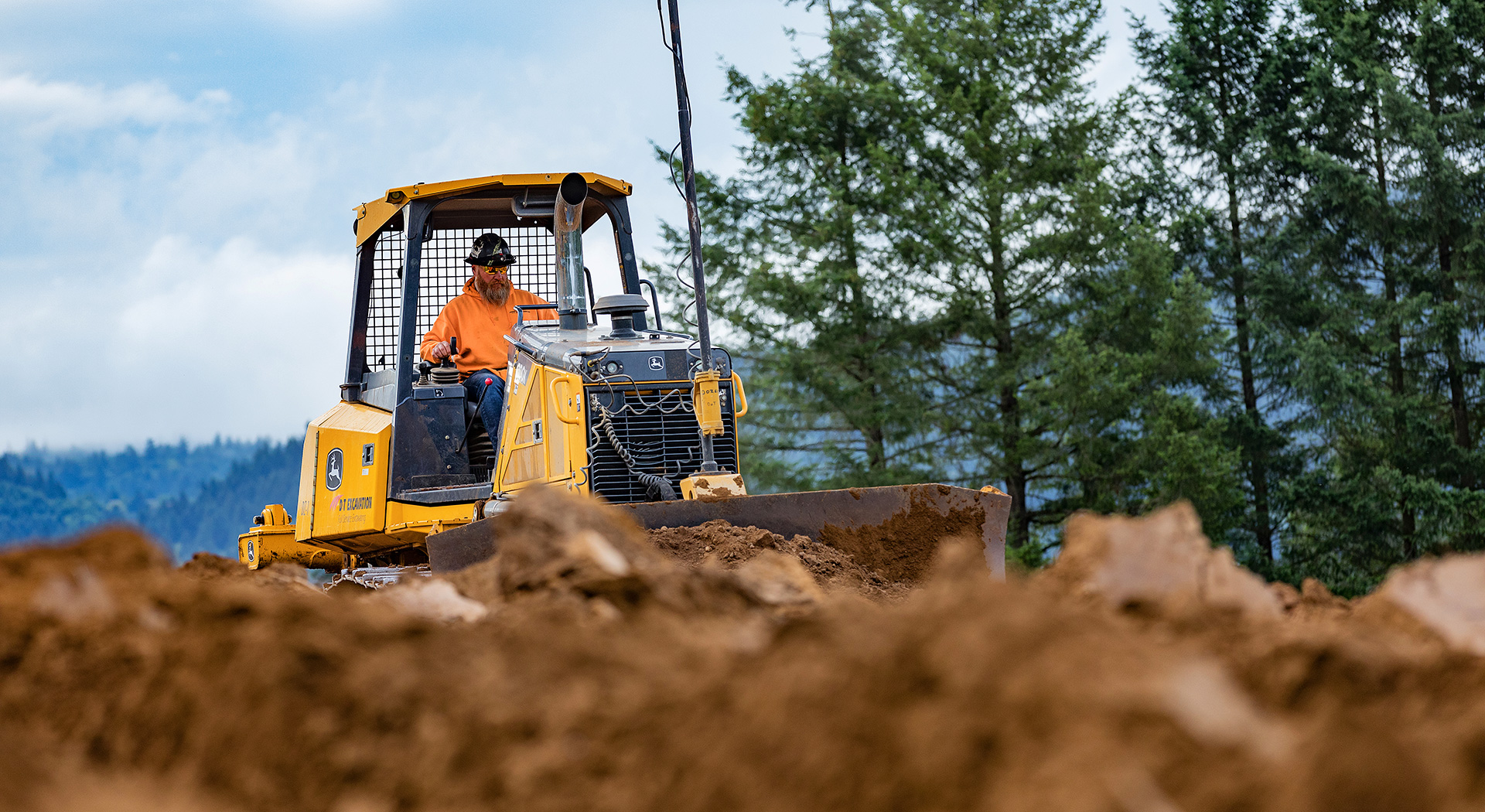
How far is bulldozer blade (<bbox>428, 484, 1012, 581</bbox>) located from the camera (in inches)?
215

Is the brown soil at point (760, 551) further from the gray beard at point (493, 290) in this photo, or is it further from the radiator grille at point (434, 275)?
the radiator grille at point (434, 275)

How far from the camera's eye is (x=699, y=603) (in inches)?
78.9

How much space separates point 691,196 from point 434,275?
2100mm

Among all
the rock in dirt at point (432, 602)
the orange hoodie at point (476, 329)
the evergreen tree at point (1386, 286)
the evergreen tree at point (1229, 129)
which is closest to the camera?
the rock in dirt at point (432, 602)

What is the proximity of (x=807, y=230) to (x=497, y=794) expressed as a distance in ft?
56.7

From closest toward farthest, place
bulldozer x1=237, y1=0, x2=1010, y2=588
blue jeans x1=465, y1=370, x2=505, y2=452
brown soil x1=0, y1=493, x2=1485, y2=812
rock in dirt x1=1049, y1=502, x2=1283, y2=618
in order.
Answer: brown soil x1=0, y1=493, x2=1485, y2=812, rock in dirt x1=1049, y1=502, x2=1283, y2=618, bulldozer x1=237, y1=0, x2=1010, y2=588, blue jeans x1=465, y1=370, x2=505, y2=452

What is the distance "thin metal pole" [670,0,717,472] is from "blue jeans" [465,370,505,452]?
146 cm

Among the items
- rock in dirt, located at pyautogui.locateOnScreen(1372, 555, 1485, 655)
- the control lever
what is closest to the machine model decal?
the control lever

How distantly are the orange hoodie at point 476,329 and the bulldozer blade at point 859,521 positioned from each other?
2.13m

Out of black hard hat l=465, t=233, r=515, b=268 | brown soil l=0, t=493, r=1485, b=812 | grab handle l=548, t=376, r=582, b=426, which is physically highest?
black hard hat l=465, t=233, r=515, b=268

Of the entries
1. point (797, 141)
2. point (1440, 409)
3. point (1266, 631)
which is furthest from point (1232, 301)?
point (1266, 631)

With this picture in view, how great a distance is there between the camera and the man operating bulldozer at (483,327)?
24.2 ft

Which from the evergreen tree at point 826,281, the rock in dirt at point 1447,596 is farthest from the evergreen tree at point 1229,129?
the rock in dirt at point 1447,596

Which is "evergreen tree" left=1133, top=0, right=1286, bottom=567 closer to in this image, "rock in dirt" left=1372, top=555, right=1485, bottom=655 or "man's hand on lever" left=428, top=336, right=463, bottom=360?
"man's hand on lever" left=428, top=336, right=463, bottom=360
